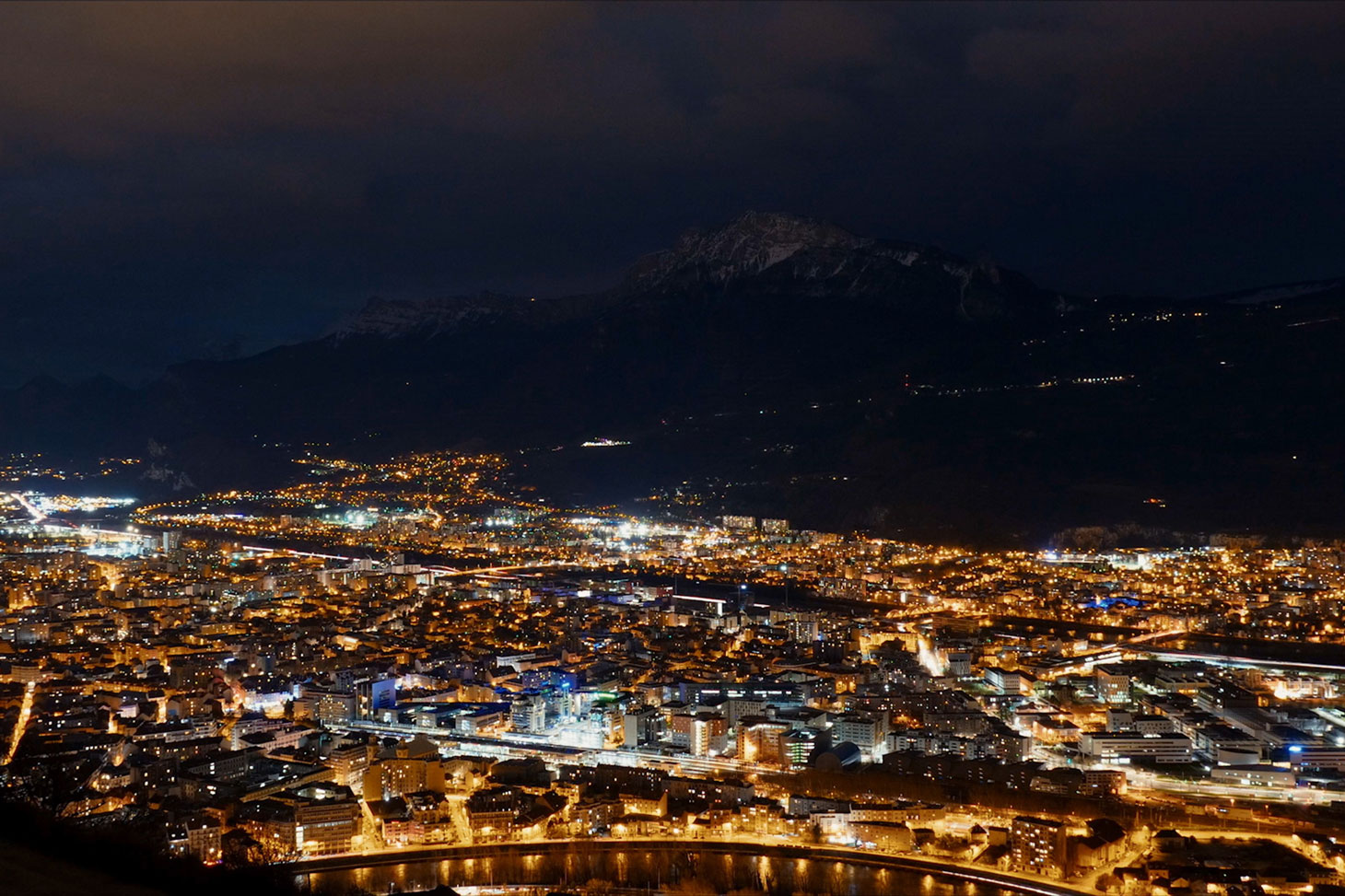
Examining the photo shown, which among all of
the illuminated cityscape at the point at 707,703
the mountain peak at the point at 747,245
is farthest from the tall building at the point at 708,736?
the mountain peak at the point at 747,245

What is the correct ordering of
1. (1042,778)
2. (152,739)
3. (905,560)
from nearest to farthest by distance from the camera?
(1042,778), (152,739), (905,560)

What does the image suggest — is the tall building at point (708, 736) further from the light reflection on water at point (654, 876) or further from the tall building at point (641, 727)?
the light reflection on water at point (654, 876)

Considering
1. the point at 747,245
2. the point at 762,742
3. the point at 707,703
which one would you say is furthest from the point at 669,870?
the point at 747,245

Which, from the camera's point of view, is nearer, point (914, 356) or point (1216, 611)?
point (1216, 611)

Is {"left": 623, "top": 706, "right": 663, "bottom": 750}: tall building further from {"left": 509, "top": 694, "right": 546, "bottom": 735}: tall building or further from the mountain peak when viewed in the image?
the mountain peak

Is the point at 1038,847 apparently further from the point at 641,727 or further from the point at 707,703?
the point at 707,703

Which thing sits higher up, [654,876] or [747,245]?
[747,245]

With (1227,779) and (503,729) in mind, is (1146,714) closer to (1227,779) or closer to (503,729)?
(1227,779)

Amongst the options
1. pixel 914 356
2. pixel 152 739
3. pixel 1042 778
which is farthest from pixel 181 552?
pixel 914 356

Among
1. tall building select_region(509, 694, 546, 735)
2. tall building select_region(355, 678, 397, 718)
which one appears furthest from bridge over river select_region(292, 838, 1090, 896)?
tall building select_region(355, 678, 397, 718)
